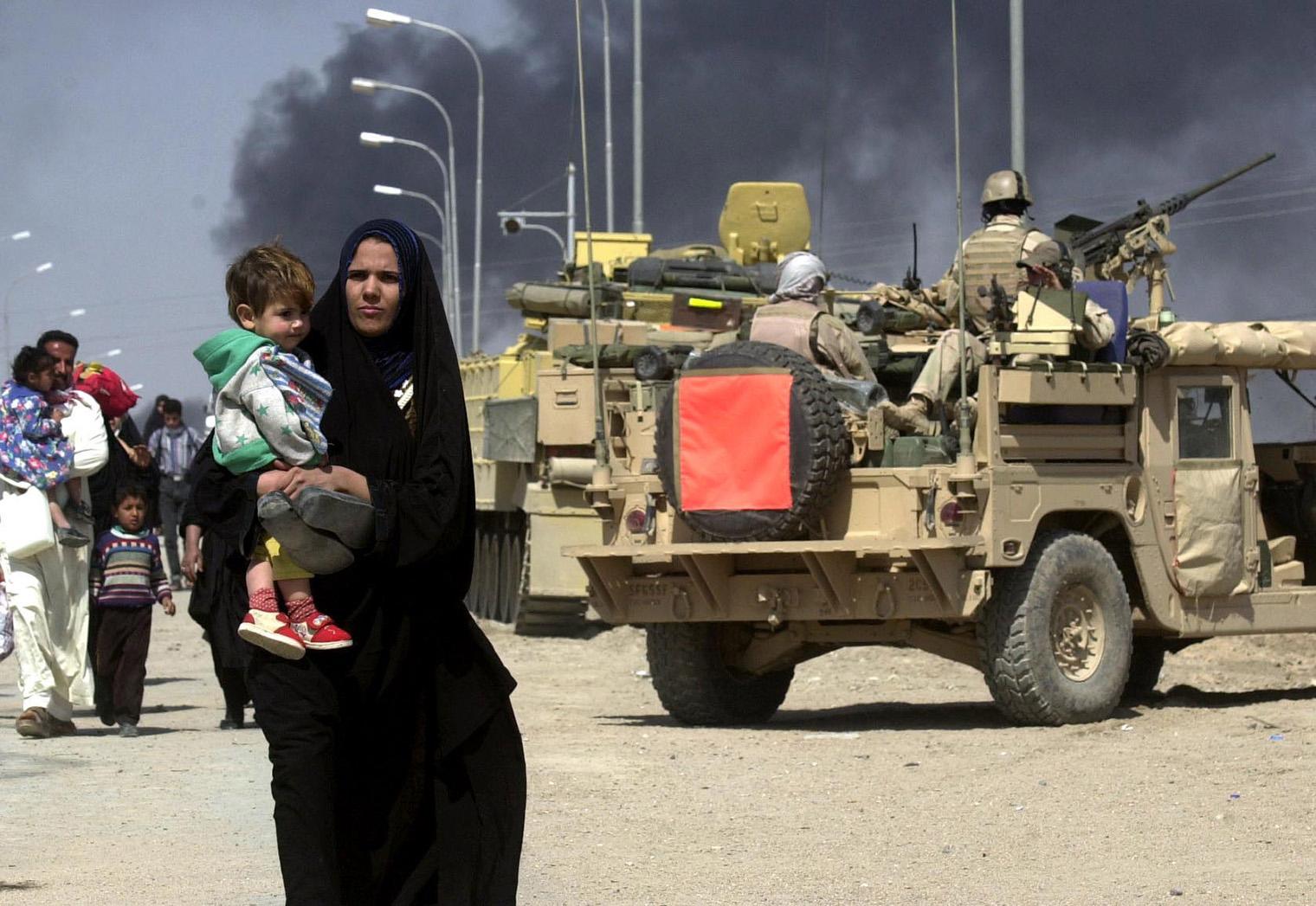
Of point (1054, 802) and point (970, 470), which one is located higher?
point (970, 470)

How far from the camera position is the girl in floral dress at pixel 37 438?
1191 cm

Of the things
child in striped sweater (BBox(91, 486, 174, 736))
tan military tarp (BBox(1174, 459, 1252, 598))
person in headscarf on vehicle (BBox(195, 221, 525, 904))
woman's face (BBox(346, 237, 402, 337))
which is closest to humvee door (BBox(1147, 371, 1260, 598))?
tan military tarp (BBox(1174, 459, 1252, 598))

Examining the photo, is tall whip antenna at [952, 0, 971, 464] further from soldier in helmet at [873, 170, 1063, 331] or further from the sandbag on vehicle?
the sandbag on vehicle

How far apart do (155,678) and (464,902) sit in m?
12.9

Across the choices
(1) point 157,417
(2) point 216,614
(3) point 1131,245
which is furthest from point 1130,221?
(1) point 157,417

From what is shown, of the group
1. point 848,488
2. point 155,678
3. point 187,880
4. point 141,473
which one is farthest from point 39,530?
point 155,678

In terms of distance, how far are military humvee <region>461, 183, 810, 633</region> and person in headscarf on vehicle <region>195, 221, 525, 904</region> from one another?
1234 centimetres

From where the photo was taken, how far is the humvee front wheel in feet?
38.2

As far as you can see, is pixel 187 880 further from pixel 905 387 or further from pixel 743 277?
pixel 743 277

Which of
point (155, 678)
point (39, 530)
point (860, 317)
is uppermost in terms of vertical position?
point (860, 317)

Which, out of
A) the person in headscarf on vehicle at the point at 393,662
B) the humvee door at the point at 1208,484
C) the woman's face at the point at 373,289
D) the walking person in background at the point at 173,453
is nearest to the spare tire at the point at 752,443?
the humvee door at the point at 1208,484

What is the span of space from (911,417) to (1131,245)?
9.07 ft

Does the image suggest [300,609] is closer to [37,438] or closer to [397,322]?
[397,322]

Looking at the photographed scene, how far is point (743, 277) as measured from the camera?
21.5 meters
